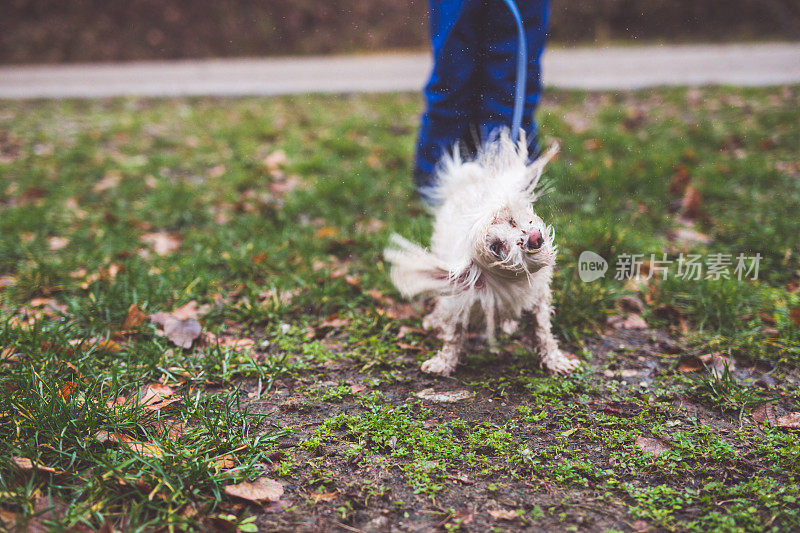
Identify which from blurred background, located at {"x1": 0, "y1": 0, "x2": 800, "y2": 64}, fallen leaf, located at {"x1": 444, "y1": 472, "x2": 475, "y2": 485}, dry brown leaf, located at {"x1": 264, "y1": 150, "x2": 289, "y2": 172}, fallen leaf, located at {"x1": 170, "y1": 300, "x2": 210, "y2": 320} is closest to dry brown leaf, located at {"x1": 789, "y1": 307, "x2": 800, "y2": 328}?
fallen leaf, located at {"x1": 444, "y1": 472, "x2": 475, "y2": 485}

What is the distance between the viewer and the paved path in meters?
7.12

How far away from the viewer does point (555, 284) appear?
3074mm

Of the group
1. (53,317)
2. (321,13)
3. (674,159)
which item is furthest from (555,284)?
(321,13)

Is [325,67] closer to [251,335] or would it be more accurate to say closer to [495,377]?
[251,335]

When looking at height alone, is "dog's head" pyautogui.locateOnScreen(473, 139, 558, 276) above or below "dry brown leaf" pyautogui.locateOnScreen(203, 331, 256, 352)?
above

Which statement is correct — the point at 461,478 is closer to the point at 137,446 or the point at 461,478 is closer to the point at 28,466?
the point at 137,446

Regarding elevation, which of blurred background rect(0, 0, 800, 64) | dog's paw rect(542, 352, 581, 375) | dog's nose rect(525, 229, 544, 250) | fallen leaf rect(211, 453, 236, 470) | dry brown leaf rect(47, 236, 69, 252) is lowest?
fallen leaf rect(211, 453, 236, 470)

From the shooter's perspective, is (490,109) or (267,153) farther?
(267,153)

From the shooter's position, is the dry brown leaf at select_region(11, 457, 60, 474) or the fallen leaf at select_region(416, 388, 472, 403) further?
the fallen leaf at select_region(416, 388, 472, 403)

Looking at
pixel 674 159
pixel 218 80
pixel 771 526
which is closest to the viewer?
pixel 771 526

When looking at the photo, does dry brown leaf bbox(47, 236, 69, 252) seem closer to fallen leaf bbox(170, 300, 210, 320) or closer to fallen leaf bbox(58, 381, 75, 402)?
fallen leaf bbox(170, 300, 210, 320)

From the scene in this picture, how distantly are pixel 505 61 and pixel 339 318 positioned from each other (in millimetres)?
1645

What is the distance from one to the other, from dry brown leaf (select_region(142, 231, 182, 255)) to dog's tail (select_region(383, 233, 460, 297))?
1.95 metres

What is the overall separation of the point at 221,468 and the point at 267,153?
13.0ft
